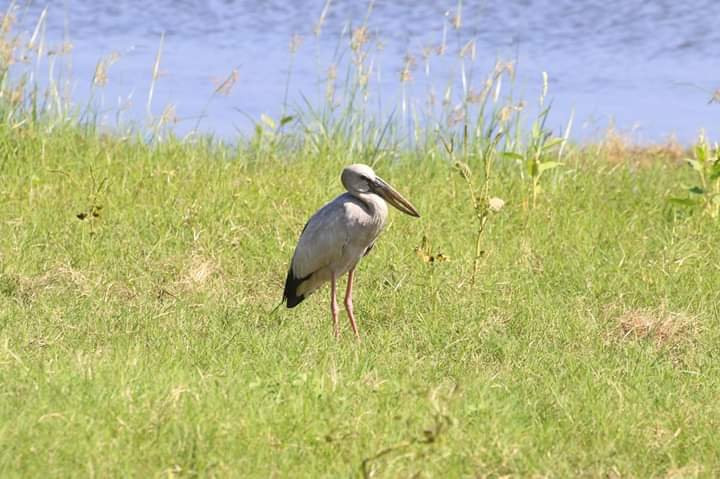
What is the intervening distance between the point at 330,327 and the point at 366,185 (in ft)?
2.66

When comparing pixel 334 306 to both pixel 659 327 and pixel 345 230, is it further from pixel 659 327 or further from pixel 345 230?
pixel 659 327

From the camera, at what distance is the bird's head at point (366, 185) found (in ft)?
22.0

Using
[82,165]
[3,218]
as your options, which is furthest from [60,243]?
[82,165]

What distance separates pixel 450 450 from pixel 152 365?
5.01 feet

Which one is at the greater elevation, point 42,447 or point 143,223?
point 42,447

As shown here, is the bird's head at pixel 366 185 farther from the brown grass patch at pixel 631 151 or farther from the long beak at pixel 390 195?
the brown grass patch at pixel 631 151

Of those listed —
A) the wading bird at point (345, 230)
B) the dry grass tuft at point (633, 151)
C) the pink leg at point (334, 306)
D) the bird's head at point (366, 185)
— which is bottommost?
the dry grass tuft at point (633, 151)

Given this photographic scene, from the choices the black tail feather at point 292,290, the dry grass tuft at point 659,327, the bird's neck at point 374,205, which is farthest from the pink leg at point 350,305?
the dry grass tuft at point 659,327

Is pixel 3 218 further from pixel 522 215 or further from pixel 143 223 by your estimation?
pixel 522 215

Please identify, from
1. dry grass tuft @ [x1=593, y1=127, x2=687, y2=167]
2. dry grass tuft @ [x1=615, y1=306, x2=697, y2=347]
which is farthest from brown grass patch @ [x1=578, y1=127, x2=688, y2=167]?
Answer: dry grass tuft @ [x1=615, y1=306, x2=697, y2=347]

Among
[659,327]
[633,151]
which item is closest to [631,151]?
[633,151]

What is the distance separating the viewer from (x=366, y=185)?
6758 millimetres

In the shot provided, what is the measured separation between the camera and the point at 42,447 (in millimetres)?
4312

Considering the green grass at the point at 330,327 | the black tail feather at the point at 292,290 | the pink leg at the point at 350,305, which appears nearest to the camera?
the green grass at the point at 330,327
